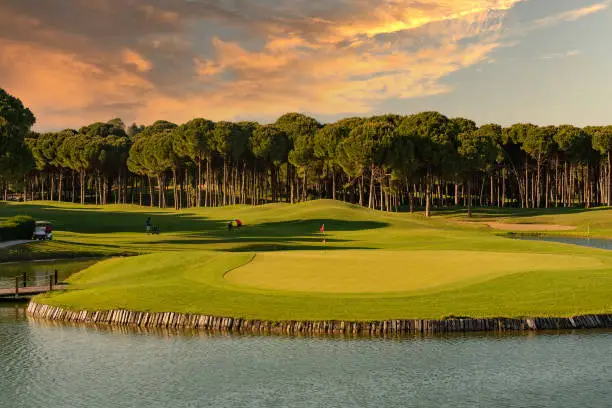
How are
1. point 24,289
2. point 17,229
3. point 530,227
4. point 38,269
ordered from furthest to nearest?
point 530,227 < point 17,229 < point 38,269 < point 24,289

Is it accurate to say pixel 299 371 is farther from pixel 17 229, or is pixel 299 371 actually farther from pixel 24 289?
pixel 17 229

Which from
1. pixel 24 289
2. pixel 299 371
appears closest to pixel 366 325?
pixel 299 371

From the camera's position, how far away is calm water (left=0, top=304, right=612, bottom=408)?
26.3 m

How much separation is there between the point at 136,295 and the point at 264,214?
281 ft

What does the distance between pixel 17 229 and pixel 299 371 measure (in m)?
65.2

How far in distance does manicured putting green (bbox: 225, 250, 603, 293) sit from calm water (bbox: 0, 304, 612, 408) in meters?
8.82

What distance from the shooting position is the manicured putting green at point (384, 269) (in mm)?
43000

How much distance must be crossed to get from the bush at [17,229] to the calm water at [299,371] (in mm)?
49799

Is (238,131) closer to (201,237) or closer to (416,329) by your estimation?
(201,237)

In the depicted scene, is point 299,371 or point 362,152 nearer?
point 299,371

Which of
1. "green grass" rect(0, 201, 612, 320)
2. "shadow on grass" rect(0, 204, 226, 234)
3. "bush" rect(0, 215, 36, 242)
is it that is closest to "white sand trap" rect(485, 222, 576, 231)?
"green grass" rect(0, 201, 612, 320)

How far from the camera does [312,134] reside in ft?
578

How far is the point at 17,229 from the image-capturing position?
84188mm

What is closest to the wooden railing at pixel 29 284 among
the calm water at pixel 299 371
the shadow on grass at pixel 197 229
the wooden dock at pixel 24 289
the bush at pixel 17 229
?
the wooden dock at pixel 24 289
